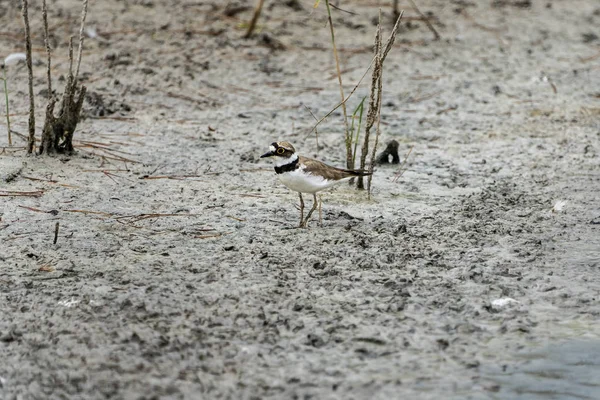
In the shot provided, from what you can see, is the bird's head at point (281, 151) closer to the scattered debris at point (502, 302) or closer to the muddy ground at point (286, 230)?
the muddy ground at point (286, 230)

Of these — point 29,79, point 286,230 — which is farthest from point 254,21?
point 286,230

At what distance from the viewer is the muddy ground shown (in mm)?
4055

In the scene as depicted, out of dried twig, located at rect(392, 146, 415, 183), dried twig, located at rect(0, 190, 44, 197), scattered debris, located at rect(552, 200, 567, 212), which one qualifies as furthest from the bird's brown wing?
dried twig, located at rect(0, 190, 44, 197)

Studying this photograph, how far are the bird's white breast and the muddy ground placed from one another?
0.32 meters

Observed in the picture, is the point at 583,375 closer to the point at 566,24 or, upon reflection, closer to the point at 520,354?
the point at 520,354

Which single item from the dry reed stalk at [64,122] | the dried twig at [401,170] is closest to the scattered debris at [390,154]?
the dried twig at [401,170]

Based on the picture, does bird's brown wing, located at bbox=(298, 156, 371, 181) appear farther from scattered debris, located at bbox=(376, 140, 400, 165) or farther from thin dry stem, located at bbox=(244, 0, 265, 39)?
thin dry stem, located at bbox=(244, 0, 265, 39)

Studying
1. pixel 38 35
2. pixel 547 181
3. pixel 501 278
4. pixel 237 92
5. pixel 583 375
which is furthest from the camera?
pixel 38 35

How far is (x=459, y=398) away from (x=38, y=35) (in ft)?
23.3

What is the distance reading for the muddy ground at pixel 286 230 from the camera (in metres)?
4.05

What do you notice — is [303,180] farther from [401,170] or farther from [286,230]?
[401,170]

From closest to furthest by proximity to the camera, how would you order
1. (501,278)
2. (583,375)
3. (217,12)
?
(583,375) → (501,278) → (217,12)

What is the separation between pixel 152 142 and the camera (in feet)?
23.5

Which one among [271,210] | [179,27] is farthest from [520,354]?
[179,27]
